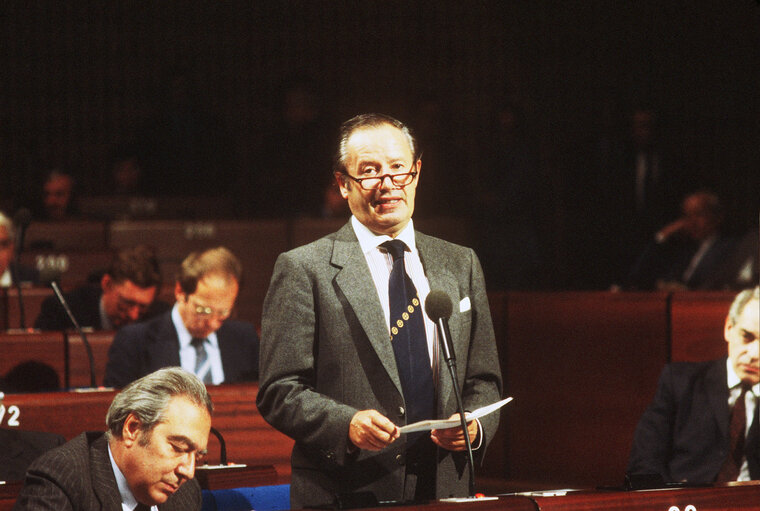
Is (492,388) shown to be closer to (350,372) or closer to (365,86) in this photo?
(350,372)

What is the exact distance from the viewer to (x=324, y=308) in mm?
2330

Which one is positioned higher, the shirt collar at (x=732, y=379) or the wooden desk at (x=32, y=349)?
the shirt collar at (x=732, y=379)

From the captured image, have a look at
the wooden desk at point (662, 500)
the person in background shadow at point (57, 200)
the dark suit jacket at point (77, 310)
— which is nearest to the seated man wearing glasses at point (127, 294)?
the dark suit jacket at point (77, 310)

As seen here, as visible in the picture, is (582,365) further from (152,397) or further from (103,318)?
(152,397)

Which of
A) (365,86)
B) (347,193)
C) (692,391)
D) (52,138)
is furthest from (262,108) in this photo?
(347,193)

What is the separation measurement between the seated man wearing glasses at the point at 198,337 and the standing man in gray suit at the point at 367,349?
7.02ft

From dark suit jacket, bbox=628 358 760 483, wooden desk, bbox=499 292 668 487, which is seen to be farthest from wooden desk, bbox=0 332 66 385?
dark suit jacket, bbox=628 358 760 483

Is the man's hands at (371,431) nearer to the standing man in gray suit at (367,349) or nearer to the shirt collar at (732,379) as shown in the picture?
the standing man in gray suit at (367,349)

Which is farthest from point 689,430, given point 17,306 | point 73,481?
point 17,306

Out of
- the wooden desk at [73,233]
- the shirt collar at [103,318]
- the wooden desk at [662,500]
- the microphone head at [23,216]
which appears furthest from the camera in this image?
the wooden desk at [73,233]

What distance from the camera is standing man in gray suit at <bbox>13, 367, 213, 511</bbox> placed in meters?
2.32

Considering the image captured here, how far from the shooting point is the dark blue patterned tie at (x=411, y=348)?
7.70 ft

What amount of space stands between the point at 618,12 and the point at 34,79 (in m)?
5.22

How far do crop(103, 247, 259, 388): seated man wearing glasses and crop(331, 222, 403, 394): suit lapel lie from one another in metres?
2.15
